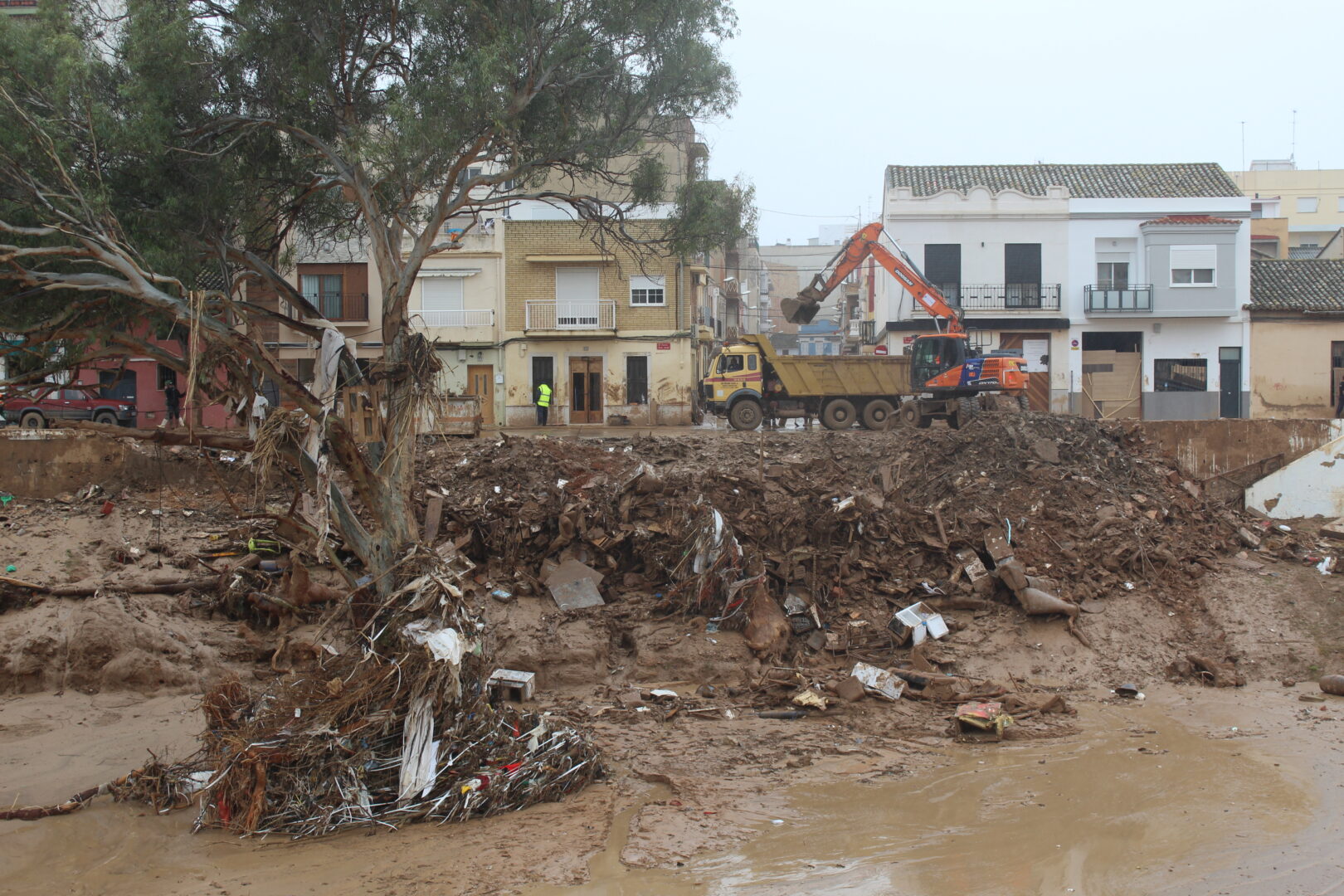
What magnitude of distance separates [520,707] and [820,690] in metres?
3.27

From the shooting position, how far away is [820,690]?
10602mm

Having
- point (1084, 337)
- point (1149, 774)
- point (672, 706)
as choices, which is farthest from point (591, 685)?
point (1084, 337)

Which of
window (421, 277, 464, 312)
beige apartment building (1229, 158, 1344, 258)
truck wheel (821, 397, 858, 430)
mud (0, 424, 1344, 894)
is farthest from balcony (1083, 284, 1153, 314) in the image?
beige apartment building (1229, 158, 1344, 258)

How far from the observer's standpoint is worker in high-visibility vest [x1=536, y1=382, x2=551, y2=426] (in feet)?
96.0

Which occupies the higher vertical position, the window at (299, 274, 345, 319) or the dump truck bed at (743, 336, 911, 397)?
the window at (299, 274, 345, 319)

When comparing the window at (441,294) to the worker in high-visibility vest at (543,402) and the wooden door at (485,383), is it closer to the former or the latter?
the wooden door at (485,383)

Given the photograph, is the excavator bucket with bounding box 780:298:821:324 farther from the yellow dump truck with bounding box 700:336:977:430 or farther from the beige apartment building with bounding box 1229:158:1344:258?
the beige apartment building with bounding box 1229:158:1344:258

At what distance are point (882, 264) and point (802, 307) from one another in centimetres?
304

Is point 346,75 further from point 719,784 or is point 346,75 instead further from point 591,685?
point 719,784

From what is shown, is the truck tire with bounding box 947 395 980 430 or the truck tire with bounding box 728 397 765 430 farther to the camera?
the truck tire with bounding box 728 397 765 430

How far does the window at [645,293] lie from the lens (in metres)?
32.0

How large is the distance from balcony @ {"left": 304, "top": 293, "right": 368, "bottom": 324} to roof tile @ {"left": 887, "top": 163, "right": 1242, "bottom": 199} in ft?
58.6

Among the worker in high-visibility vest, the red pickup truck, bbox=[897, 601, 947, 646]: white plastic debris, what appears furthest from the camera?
the worker in high-visibility vest

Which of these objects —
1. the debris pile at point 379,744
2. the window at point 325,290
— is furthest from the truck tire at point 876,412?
the window at point 325,290
